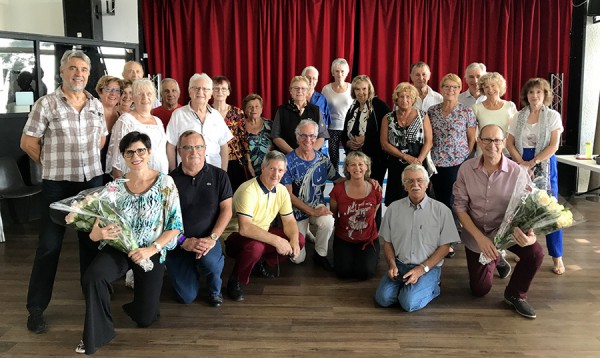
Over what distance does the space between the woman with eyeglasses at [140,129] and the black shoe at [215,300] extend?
847mm

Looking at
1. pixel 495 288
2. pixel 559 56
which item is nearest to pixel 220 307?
pixel 495 288

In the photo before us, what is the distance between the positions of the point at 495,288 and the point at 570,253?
116cm

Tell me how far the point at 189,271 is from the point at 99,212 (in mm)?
853

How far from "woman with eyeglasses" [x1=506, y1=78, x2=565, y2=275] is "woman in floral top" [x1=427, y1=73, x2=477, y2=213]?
33 centimetres

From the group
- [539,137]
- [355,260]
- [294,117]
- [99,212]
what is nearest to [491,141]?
[539,137]

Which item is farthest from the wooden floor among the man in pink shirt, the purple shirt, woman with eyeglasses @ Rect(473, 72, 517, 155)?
woman with eyeglasses @ Rect(473, 72, 517, 155)

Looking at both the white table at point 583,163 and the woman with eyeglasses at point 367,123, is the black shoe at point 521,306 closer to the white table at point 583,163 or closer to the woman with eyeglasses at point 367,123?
the woman with eyeglasses at point 367,123

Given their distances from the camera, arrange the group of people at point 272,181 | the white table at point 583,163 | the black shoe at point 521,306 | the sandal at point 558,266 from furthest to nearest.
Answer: the white table at point 583,163
the sandal at point 558,266
the black shoe at point 521,306
the group of people at point 272,181

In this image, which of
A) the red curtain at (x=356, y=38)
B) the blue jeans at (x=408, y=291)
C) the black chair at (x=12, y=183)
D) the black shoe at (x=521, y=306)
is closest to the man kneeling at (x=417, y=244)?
the blue jeans at (x=408, y=291)

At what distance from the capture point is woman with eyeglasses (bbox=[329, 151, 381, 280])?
3.88 m

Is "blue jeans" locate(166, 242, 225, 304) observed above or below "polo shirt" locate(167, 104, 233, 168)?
below

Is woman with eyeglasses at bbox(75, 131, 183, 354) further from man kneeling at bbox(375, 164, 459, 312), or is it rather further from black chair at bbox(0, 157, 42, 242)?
black chair at bbox(0, 157, 42, 242)

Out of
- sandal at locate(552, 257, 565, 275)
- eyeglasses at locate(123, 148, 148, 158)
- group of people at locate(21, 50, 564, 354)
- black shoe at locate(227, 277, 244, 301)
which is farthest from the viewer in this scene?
sandal at locate(552, 257, 565, 275)

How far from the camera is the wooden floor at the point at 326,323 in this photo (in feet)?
9.28
